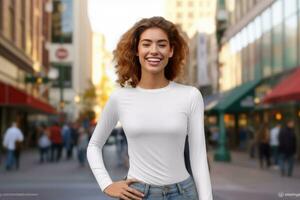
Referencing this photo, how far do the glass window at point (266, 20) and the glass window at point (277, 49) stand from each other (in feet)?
4.09

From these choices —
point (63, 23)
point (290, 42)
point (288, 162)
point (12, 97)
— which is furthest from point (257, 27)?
point (63, 23)

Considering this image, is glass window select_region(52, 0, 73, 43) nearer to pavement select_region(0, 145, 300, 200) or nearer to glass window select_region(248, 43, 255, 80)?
glass window select_region(248, 43, 255, 80)

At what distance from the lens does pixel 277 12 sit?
94.9 ft

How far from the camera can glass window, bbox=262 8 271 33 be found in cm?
3081

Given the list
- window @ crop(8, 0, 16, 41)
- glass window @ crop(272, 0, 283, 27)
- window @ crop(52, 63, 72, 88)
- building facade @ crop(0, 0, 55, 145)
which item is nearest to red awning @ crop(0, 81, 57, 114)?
building facade @ crop(0, 0, 55, 145)

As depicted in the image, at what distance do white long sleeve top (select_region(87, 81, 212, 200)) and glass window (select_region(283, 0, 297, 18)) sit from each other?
23558 mm

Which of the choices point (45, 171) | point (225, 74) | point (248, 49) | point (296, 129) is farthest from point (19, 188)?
point (225, 74)

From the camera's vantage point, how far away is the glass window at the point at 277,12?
28344 mm

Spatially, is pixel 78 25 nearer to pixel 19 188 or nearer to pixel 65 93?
pixel 65 93

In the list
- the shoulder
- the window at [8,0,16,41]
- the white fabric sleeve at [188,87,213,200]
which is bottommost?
the white fabric sleeve at [188,87,213,200]

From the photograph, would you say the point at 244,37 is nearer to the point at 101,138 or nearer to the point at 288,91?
the point at 288,91

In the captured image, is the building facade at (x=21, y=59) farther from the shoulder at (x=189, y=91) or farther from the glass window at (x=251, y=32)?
the shoulder at (x=189, y=91)

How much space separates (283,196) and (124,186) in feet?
35.3

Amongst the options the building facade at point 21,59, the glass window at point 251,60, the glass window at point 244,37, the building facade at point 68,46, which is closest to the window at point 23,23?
the building facade at point 21,59
